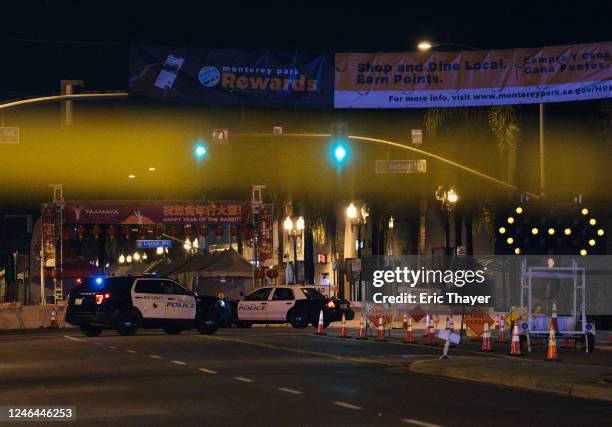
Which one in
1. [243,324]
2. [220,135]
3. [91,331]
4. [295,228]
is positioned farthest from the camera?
[295,228]

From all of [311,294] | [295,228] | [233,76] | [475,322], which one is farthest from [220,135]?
[295,228]

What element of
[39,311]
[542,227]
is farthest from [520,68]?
[39,311]

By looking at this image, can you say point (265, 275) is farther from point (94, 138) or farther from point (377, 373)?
point (377, 373)

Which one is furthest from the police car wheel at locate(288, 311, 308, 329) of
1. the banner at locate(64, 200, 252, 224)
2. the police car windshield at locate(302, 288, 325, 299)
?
the banner at locate(64, 200, 252, 224)

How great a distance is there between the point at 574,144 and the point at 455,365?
2882cm

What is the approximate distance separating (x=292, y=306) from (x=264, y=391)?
83.0ft

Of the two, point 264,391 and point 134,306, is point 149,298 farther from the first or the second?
point 264,391

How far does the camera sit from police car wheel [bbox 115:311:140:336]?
36156 mm

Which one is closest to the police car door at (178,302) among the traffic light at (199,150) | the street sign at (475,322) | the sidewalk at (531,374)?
the traffic light at (199,150)

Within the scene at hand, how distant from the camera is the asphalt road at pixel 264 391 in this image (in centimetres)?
1390

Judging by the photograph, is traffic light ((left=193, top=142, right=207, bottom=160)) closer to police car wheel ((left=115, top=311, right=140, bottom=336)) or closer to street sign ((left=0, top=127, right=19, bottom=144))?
street sign ((left=0, top=127, right=19, bottom=144))

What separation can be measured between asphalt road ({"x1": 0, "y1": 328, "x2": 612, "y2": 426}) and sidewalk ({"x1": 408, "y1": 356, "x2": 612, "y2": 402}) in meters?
0.52

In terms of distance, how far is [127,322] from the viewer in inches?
1428

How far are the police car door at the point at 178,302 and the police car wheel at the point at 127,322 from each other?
3.68 feet
